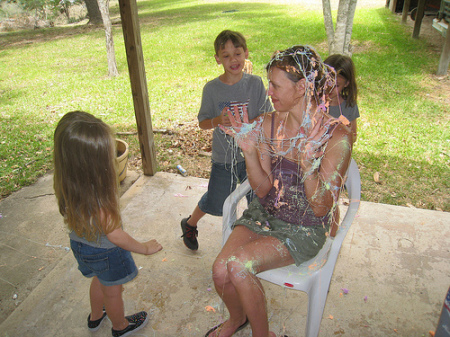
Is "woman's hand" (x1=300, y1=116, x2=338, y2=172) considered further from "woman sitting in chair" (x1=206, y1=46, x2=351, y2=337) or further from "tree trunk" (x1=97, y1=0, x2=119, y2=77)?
"tree trunk" (x1=97, y1=0, x2=119, y2=77)

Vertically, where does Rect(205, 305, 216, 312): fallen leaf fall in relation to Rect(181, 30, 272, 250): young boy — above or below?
below

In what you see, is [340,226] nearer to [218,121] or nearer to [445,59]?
[218,121]

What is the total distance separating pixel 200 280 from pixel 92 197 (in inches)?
43.6

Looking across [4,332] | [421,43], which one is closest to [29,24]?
[421,43]

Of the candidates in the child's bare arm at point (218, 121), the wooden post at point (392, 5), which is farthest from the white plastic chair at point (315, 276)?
the wooden post at point (392, 5)

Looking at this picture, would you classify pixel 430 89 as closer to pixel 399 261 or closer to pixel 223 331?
pixel 399 261

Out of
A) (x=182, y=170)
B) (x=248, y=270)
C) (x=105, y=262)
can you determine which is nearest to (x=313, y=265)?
(x=248, y=270)

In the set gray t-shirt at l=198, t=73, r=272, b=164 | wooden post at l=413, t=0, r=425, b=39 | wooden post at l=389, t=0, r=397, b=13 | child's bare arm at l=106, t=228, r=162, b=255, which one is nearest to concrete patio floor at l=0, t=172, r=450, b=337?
child's bare arm at l=106, t=228, r=162, b=255

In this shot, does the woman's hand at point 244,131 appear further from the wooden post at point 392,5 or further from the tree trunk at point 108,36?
the wooden post at point 392,5

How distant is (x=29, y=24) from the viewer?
16.5 metres

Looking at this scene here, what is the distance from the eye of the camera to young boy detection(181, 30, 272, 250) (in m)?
2.25

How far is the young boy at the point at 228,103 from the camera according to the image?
7.39 feet

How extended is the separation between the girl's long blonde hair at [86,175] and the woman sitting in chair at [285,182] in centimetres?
62

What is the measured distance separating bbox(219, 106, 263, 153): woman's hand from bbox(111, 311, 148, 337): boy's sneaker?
117cm
